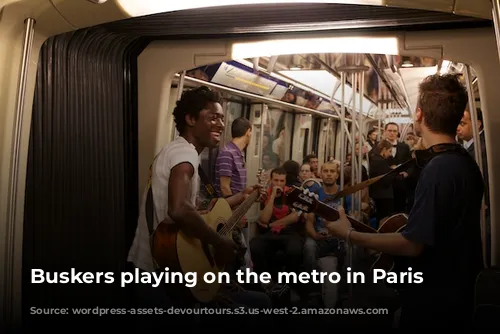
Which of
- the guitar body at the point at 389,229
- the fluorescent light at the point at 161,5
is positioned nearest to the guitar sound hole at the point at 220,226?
the guitar body at the point at 389,229

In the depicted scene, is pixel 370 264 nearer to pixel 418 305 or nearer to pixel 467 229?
pixel 418 305

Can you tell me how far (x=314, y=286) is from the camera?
115 inches

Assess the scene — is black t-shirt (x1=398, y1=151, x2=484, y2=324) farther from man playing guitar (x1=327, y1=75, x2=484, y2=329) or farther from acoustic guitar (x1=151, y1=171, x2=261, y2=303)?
acoustic guitar (x1=151, y1=171, x2=261, y2=303)

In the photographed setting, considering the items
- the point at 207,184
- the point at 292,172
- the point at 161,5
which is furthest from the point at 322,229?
the point at 161,5

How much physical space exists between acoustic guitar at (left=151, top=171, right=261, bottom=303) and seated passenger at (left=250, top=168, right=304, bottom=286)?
0.34 ft

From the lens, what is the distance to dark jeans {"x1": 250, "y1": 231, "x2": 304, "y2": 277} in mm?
2934

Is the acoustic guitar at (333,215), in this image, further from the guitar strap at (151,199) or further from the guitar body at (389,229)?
the guitar strap at (151,199)

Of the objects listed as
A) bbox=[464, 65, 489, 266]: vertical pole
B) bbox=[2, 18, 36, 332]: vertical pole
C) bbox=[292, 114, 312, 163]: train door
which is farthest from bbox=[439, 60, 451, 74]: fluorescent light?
bbox=[2, 18, 36, 332]: vertical pole

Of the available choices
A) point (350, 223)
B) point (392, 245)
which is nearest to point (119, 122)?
point (350, 223)

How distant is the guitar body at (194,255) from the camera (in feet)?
9.83

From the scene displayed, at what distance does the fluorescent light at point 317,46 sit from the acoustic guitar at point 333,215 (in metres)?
0.74

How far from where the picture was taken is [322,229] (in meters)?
2.91

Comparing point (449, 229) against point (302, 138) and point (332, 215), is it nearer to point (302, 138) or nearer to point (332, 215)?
point (332, 215)

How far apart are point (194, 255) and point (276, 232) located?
1.54ft
